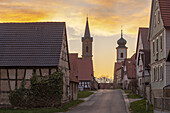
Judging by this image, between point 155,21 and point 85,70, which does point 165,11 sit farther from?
point 85,70

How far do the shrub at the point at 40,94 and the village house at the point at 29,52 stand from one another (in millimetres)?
701

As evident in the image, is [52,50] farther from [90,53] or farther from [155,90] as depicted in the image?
[90,53]

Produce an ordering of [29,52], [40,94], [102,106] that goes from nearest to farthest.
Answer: [40,94] < [29,52] < [102,106]

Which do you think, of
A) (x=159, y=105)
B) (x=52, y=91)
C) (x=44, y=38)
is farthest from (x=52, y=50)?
(x=159, y=105)

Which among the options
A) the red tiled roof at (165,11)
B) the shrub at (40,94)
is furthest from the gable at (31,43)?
the red tiled roof at (165,11)

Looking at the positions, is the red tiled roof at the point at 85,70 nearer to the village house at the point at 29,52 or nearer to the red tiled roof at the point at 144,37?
the red tiled roof at the point at 144,37

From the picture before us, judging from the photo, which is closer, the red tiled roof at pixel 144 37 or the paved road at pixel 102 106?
the paved road at pixel 102 106

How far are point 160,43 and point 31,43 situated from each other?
1216 centimetres

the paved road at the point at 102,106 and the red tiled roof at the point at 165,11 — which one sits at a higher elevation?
the red tiled roof at the point at 165,11

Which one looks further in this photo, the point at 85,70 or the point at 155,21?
the point at 85,70

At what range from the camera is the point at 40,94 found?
28.7 metres

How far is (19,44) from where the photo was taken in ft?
104

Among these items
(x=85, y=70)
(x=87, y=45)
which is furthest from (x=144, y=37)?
(x=87, y=45)

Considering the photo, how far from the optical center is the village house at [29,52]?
29453 mm
